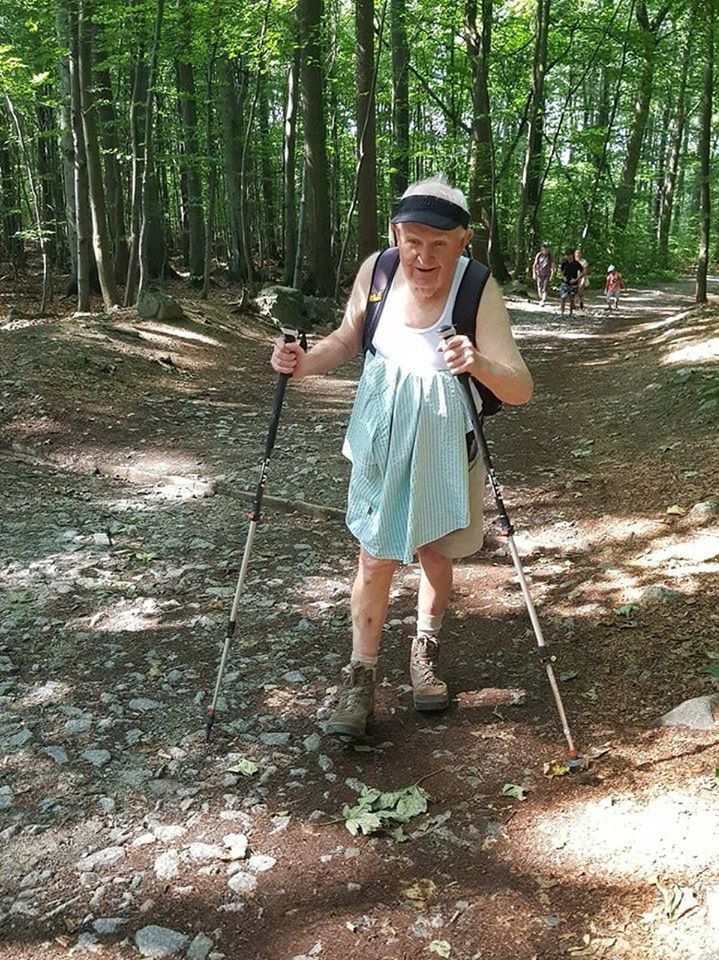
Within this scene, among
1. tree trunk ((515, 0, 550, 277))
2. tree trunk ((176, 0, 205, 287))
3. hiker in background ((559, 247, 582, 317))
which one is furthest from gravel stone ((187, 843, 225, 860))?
tree trunk ((515, 0, 550, 277))

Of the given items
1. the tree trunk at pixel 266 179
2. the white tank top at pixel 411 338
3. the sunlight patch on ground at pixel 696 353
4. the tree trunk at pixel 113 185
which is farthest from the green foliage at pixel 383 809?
the tree trunk at pixel 266 179

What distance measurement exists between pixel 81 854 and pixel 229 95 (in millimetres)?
21570

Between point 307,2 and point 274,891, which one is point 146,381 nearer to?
point 274,891

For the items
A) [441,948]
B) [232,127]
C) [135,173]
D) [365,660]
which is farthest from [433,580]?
[232,127]

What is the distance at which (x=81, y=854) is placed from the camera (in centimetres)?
289

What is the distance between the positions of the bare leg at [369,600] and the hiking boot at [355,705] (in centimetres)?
9

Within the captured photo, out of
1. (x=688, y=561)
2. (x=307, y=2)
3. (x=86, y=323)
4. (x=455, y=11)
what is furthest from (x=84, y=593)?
(x=455, y=11)

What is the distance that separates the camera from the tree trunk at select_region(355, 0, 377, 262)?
54.4 ft

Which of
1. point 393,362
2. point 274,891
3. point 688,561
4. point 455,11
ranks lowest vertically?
point 274,891

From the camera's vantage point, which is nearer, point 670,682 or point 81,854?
point 81,854

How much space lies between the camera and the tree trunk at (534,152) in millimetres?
23359

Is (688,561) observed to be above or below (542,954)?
above

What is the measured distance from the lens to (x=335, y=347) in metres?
3.56

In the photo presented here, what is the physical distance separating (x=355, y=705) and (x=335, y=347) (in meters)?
1.62
